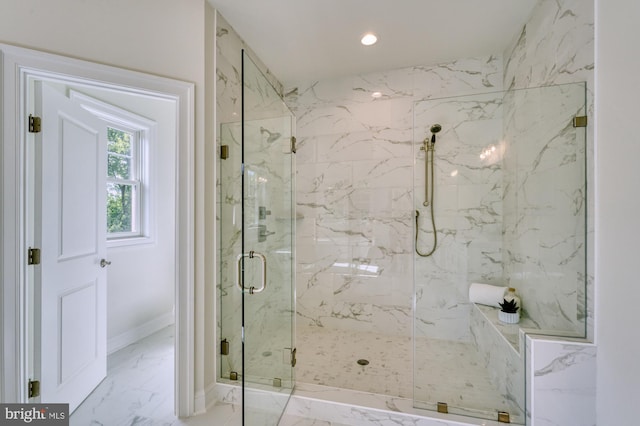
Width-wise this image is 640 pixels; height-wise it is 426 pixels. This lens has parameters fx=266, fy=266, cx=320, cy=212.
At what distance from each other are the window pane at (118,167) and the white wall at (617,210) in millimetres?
3847

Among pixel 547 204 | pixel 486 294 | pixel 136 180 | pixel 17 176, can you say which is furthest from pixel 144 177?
pixel 547 204

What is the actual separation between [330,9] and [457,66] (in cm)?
140

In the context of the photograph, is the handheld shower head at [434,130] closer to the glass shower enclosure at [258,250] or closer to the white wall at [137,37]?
the glass shower enclosure at [258,250]

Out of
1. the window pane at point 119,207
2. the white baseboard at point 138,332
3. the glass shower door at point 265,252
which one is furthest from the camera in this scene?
the window pane at point 119,207

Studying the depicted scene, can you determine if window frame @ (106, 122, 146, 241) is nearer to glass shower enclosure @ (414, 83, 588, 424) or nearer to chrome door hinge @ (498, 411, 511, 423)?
glass shower enclosure @ (414, 83, 588, 424)

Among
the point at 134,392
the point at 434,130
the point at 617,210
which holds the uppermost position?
the point at 434,130

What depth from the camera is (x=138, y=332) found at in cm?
278

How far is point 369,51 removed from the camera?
2.36 metres

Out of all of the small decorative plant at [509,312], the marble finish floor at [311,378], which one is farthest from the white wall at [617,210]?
the marble finish floor at [311,378]

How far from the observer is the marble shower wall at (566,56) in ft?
4.50

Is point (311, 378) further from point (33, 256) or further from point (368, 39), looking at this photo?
point (368, 39)

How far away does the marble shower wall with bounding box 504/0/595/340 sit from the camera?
137 cm

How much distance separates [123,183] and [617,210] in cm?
380

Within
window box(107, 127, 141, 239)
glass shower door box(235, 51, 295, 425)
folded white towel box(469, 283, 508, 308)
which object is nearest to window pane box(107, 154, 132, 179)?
window box(107, 127, 141, 239)
